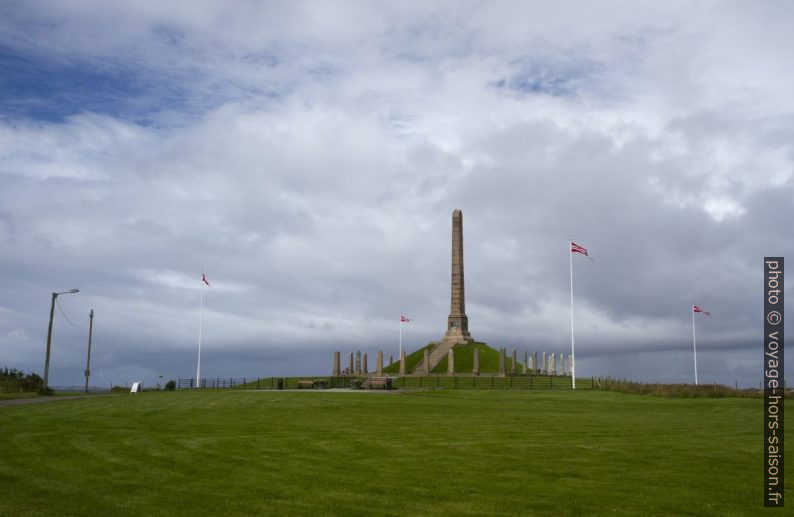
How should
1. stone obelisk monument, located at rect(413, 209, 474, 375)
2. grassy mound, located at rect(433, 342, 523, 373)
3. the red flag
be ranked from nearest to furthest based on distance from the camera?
1. the red flag
2. grassy mound, located at rect(433, 342, 523, 373)
3. stone obelisk monument, located at rect(413, 209, 474, 375)

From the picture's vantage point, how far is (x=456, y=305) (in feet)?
263

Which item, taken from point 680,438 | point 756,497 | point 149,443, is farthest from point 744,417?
point 149,443

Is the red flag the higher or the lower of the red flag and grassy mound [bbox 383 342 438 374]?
the higher

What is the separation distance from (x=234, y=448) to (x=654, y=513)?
9845mm

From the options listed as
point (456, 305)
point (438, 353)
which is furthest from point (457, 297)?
point (438, 353)

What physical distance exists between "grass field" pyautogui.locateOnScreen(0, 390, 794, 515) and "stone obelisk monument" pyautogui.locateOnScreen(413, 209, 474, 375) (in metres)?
51.8

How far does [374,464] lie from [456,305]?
215ft

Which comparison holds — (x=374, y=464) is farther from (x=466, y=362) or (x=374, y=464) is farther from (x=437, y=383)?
(x=466, y=362)

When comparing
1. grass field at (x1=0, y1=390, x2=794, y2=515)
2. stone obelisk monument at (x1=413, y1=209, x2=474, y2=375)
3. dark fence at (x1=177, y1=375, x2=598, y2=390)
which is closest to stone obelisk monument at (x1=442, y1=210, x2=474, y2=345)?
stone obelisk monument at (x1=413, y1=209, x2=474, y2=375)

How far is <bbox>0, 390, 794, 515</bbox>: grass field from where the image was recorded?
37.3 ft

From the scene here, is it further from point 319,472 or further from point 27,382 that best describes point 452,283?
point 319,472

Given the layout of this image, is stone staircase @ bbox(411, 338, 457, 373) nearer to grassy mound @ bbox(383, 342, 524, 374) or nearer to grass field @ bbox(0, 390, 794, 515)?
grassy mound @ bbox(383, 342, 524, 374)

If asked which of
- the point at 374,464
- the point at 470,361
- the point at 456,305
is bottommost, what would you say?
the point at 374,464

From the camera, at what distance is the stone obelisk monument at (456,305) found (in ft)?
257
